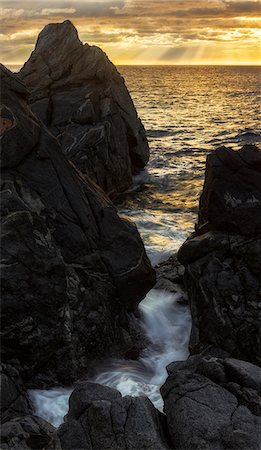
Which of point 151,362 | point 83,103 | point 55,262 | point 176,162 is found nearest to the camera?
point 55,262

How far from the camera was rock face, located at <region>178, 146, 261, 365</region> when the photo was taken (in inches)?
534

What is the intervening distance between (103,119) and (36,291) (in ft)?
65.3

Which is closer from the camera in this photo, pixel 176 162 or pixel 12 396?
pixel 12 396

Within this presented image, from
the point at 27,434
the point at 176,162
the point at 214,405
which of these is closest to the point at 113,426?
the point at 27,434

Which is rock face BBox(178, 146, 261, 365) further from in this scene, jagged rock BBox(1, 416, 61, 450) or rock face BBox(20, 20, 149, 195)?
rock face BBox(20, 20, 149, 195)

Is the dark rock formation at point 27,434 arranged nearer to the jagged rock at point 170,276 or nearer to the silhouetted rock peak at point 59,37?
the jagged rock at point 170,276

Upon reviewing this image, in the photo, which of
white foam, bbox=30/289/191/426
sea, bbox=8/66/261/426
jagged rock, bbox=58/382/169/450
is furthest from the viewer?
sea, bbox=8/66/261/426

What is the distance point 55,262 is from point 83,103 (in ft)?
62.7

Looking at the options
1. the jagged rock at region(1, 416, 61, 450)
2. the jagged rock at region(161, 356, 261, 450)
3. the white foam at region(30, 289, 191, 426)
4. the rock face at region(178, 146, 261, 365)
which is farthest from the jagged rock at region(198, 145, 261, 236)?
the jagged rock at region(1, 416, 61, 450)

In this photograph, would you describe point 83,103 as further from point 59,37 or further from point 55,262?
point 55,262

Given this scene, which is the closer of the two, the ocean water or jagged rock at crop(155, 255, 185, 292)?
jagged rock at crop(155, 255, 185, 292)

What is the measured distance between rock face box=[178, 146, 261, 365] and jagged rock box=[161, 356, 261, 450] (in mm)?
3179

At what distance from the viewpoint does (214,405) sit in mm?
9258

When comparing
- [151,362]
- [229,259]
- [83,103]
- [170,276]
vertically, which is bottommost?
[170,276]
